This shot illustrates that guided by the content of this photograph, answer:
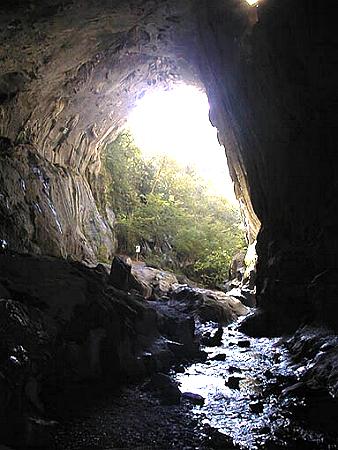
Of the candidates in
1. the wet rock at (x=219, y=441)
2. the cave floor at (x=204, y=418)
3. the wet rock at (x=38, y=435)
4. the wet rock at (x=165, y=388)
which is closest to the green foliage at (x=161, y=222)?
the wet rock at (x=165, y=388)

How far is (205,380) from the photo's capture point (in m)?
6.43

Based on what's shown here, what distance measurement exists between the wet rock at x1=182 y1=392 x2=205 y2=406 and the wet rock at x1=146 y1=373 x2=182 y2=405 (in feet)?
0.32

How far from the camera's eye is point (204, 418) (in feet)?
16.0

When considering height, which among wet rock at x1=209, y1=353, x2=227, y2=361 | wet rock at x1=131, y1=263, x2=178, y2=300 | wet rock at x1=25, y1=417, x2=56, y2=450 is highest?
wet rock at x1=131, y1=263, x2=178, y2=300

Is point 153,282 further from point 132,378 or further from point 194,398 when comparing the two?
point 194,398

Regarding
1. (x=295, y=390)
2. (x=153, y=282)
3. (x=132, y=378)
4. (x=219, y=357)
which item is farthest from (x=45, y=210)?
(x=295, y=390)

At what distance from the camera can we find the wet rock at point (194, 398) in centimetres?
540

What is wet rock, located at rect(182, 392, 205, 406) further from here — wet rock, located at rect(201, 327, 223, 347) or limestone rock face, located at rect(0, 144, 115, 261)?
limestone rock face, located at rect(0, 144, 115, 261)

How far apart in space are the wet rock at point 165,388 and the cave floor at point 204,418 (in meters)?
0.09

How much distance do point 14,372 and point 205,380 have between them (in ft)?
10.1

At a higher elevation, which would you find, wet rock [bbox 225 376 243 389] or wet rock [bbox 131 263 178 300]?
wet rock [bbox 131 263 178 300]

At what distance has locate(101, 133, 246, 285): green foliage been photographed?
23016 mm

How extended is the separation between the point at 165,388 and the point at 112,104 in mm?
14951

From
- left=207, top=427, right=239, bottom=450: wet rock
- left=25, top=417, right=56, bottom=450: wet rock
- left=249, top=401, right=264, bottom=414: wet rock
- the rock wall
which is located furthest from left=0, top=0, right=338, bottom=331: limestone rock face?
left=25, top=417, right=56, bottom=450: wet rock
